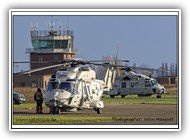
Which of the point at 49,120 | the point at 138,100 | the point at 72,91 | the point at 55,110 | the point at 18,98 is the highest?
the point at 72,91

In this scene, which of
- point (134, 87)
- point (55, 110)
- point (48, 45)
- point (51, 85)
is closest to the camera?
point (48, 45)

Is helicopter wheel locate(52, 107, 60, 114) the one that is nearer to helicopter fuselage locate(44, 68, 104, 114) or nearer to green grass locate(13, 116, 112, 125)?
helicopter fuselage locate(44, 68, 104, 114)

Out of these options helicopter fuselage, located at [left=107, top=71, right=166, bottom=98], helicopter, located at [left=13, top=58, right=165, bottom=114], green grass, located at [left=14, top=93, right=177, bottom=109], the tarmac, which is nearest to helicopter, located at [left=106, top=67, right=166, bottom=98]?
helicopter fuselage, located at [left=107, top=71, right=166, bottom=98]

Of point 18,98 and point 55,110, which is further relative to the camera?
point 55,110

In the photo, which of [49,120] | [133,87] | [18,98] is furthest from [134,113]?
[133,87]

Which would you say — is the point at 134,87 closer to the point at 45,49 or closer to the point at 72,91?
the point at 72,91

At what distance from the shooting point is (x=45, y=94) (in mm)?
18000

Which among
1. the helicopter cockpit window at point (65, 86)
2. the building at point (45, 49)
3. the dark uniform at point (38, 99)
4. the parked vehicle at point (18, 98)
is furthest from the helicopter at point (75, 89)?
the parked vehicle at point (18, 98)

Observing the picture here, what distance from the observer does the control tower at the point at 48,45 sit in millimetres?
15648

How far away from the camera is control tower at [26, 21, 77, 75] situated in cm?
1565

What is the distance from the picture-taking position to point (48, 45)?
1605 centimetres

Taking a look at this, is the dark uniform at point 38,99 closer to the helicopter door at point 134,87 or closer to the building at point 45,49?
the building at point 45,49
